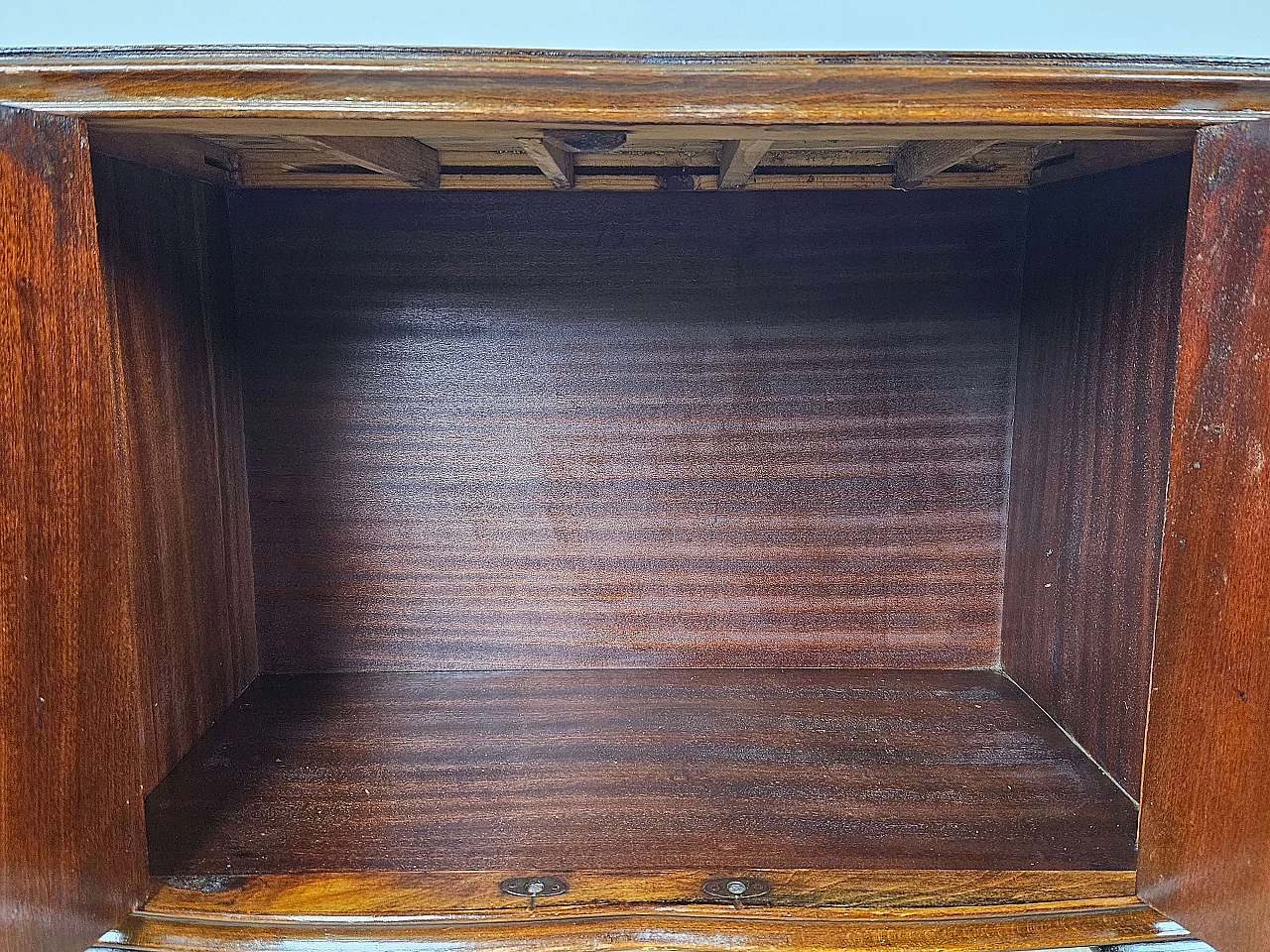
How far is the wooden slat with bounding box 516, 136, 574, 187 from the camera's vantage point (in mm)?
840

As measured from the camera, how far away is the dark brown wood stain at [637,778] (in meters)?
0.91

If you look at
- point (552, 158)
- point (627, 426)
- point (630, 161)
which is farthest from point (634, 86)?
point (627, 426)

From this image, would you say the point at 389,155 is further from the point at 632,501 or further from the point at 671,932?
the point at 671,932

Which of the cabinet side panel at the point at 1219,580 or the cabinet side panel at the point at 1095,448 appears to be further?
the cabinet side panel at the point at 1095,448

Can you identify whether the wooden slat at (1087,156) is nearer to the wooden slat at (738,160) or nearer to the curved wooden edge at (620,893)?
the wooden slat at (738,160)

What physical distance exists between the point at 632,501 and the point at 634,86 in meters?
0.70

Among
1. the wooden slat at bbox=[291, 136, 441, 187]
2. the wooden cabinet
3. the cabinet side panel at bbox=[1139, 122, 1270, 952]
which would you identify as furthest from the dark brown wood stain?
the wooden slat at bbox=[291, 136, 441, 187]

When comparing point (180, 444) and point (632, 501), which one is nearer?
point (180, 444)

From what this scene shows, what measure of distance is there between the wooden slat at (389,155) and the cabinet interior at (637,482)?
0.11 m

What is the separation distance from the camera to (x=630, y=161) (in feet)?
3.52

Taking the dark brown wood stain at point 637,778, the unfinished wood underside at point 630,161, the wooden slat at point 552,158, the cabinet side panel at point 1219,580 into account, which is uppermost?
the unfinished wood underside at point 630,161

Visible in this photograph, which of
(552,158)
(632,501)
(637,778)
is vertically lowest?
(637,778)

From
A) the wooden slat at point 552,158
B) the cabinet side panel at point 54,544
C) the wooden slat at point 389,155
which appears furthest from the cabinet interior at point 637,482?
the cabinet side panel at point 54,544

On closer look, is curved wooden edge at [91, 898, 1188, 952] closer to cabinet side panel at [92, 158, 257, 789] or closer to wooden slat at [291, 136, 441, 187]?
cabinet side panel at [92, 158, 257, 789]
